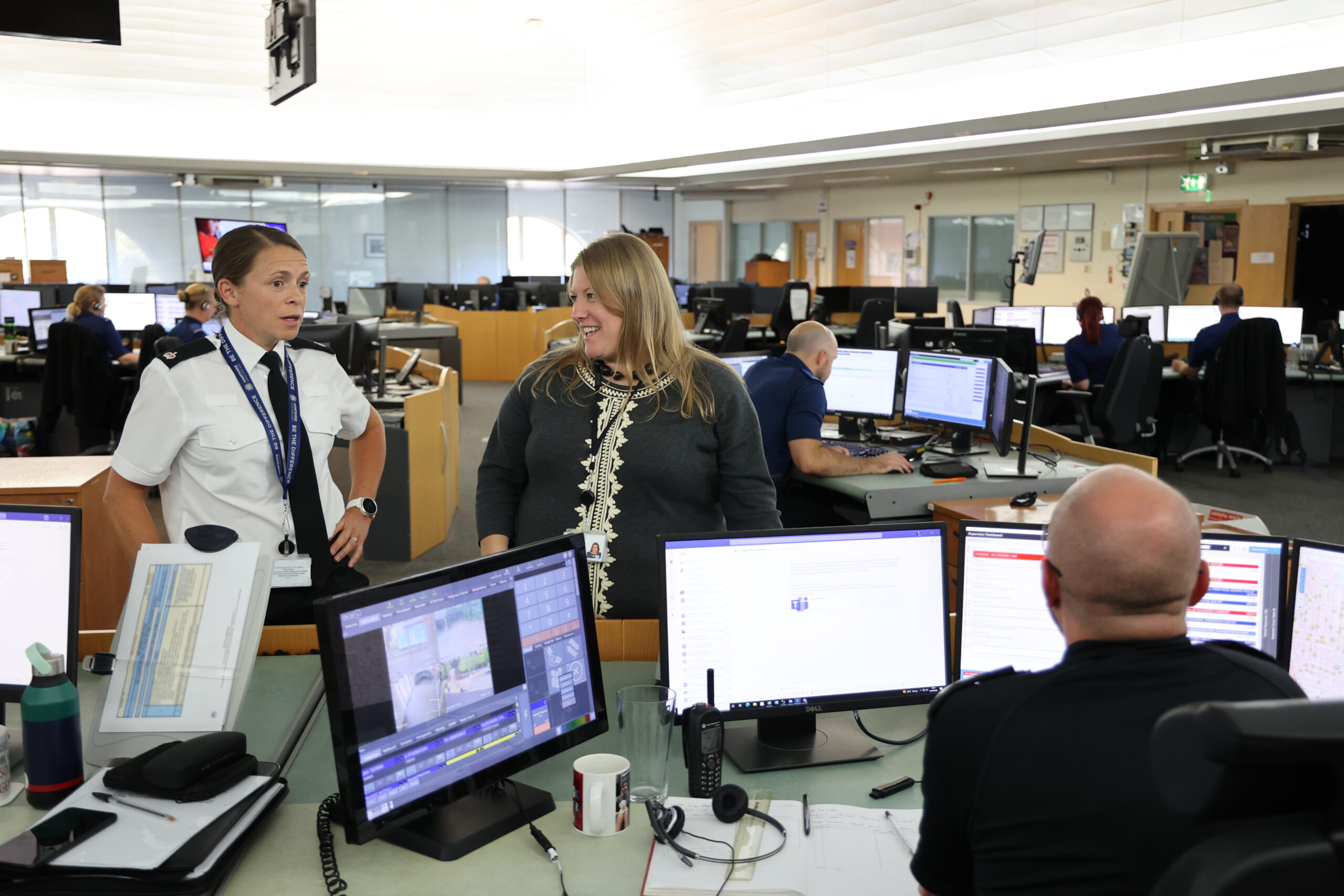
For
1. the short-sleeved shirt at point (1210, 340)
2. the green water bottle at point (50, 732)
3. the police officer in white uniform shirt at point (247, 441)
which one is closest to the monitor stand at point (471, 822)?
the green water bottle at point (50, 732)

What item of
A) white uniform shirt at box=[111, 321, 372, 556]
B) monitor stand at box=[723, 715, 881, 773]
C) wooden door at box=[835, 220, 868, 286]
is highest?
wooden door at box=[835, 220, 868, 286]

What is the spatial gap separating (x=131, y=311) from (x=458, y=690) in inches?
379

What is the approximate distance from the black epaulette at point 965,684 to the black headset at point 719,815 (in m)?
0.45

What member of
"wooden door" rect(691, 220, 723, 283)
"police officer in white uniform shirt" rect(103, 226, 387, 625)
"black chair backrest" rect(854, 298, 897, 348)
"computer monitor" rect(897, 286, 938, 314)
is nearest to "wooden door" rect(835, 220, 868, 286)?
"wooden door" rect(691, 220, 723, 283)

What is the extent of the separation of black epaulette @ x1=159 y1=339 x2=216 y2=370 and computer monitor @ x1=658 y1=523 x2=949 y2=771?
44.3 inches

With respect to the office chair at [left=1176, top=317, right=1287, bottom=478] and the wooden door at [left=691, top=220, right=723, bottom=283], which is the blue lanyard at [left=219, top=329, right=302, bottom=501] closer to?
the office chair at [left=1176, top=317, right=1287, bottom=478]

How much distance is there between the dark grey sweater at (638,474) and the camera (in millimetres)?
2203

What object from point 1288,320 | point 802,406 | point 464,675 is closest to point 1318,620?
point 464,675

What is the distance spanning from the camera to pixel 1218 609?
1746mm

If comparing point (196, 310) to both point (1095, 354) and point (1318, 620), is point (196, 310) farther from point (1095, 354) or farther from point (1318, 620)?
point (1318, 620)

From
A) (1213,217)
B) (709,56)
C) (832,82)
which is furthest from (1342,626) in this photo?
(1213,217)

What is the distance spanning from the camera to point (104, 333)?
7145 mm

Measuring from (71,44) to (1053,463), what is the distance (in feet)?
36.5

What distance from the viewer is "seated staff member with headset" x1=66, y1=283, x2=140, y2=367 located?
7000 mm
